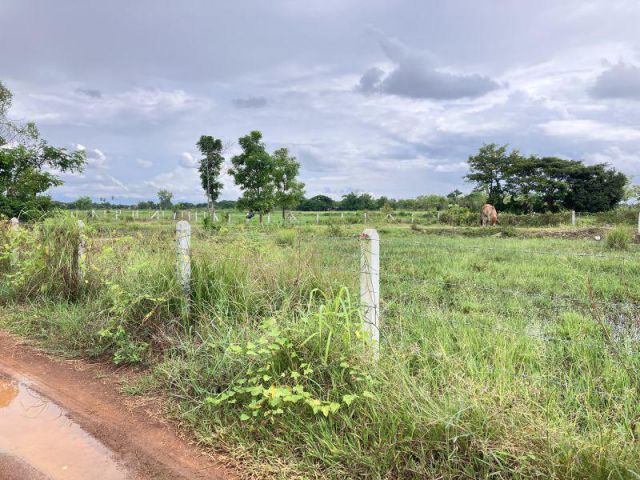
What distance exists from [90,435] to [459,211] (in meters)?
30.5

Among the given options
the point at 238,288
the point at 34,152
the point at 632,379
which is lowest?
the point at 632,379

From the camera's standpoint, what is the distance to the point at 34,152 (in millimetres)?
20156

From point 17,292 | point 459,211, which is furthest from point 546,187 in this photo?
point 17,292

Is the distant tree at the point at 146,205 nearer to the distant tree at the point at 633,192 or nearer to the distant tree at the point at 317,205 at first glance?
the distant tree at the point at 317,205

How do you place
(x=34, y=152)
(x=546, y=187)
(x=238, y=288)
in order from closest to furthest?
(x=238, y=288)
(x=34, y=152)
(x=546, y=187)

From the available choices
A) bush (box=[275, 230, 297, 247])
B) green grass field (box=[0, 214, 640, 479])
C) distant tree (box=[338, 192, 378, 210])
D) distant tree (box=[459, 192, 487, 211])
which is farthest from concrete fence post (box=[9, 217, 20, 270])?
distant tree (box=[338, 192, 378, 210])

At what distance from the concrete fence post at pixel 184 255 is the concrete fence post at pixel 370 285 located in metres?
2.00

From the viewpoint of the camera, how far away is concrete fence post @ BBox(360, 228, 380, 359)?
3207 millimetres

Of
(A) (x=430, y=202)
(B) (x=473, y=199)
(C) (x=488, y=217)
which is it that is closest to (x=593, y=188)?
(B) (x=473, y=199)

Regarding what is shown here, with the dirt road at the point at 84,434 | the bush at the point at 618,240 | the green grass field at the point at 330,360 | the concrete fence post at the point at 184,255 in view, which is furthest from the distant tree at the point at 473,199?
the dirt road at the point at 84,434

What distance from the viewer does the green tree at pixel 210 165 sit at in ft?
103

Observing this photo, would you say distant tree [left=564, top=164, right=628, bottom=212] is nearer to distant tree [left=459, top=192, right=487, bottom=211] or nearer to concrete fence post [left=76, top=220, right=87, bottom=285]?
distant tree [left=459, top=192, right=487, bottom=211]

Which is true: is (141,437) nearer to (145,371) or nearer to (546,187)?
(145,371)

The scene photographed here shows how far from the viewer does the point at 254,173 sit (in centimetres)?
2967
